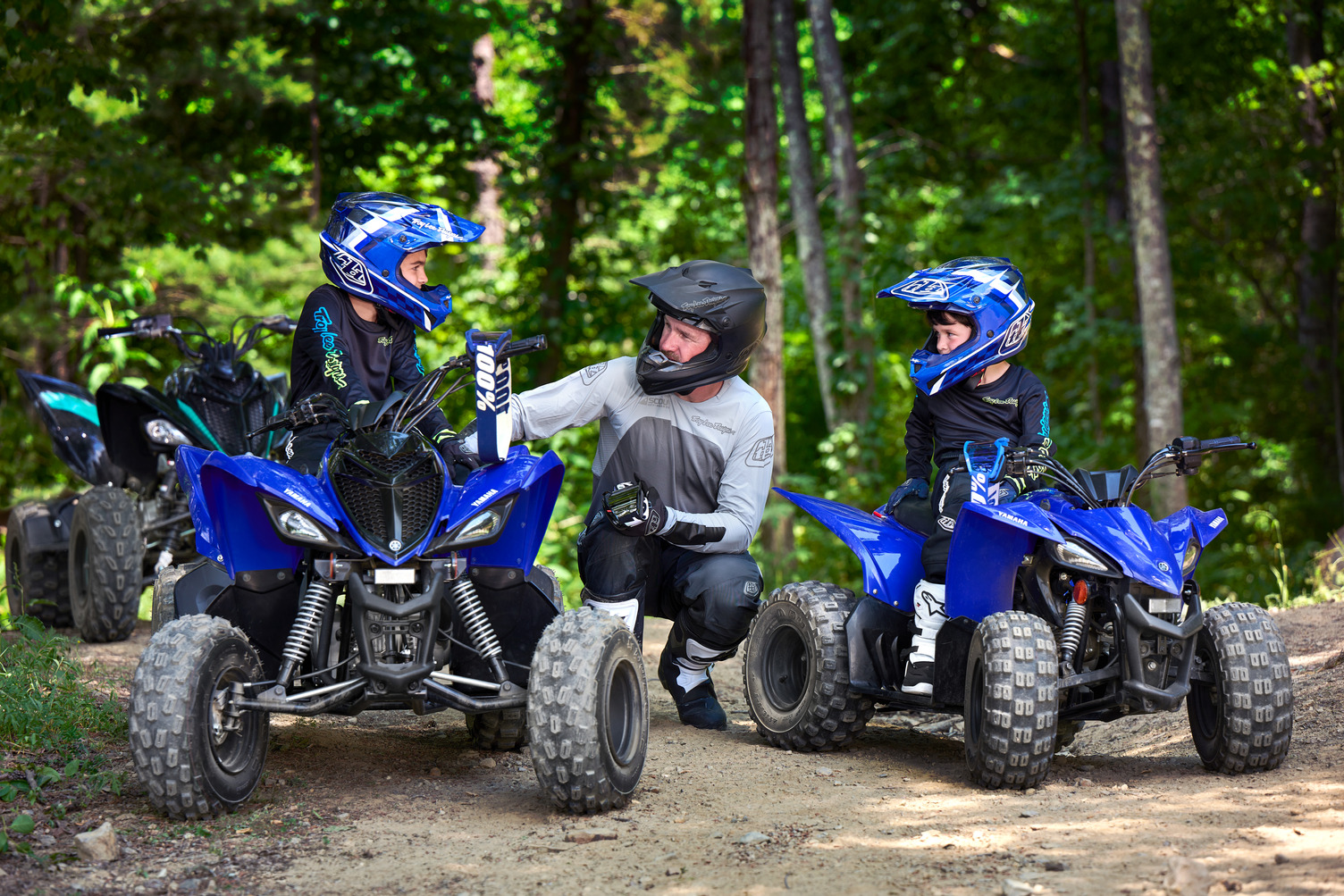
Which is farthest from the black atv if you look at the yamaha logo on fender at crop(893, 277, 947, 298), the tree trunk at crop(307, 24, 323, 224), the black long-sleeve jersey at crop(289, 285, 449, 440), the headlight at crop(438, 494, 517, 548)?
the tree trunk at crop(307, 24, 323, 224)

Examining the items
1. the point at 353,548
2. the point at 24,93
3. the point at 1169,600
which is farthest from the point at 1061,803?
the point at 24,93

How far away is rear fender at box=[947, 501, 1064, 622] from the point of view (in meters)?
4.36

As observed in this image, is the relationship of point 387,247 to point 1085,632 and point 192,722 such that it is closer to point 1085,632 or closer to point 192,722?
point 192,722

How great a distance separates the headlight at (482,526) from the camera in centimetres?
391

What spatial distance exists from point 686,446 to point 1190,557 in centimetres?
213

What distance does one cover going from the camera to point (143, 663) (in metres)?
3.65

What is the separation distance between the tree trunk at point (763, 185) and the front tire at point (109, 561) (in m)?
5.31

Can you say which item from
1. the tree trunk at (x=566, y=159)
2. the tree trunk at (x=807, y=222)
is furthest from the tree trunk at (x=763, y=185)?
the tree trunk at (x=566, y=159)

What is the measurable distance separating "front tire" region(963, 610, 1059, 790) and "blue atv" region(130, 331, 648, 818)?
3.85 feet

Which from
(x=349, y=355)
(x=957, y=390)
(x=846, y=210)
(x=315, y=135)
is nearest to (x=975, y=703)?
(x=957, y=390)

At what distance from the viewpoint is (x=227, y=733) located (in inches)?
151

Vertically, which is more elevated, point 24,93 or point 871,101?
point 871,101

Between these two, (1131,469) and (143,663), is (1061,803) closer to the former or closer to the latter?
(1131,469)

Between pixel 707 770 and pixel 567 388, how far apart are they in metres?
1.72
